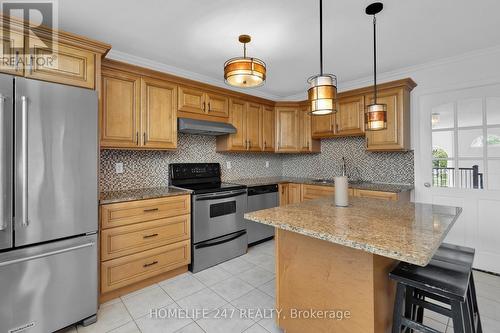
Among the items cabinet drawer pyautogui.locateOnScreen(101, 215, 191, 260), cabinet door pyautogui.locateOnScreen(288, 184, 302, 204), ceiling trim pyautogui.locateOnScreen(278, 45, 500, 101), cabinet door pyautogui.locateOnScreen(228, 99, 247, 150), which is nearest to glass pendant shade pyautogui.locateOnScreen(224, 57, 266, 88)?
cabinet drawer pyautogui.locateOnScreen(101, 215, 191, 260)

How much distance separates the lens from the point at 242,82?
194 centimetres

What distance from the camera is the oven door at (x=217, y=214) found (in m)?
2.73

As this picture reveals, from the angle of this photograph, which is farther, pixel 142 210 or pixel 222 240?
pixel 222 240

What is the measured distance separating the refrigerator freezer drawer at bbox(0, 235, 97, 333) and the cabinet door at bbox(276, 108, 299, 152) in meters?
3.03

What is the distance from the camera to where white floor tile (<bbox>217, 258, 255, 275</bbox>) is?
9.01ft

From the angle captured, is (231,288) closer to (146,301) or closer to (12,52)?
(146,301)

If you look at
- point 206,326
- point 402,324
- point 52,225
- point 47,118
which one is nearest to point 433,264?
point 402,324

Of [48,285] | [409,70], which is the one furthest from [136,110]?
[409,70]

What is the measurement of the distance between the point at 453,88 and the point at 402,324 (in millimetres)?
2915

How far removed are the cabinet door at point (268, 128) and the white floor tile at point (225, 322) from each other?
253 centimetres

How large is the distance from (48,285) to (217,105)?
2.54 m

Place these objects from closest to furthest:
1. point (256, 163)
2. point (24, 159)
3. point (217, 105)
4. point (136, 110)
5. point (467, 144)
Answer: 1. point (24, 159)
2. point (136, 110)
3. point (467, 144)
4. point (217, 105)
5. point (256, 163)

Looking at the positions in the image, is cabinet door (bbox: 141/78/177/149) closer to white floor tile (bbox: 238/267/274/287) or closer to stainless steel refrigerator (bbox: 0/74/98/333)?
stainless steel refrigerator (bbox: 0/74/98/333)

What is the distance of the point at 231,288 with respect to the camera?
2377 mm
